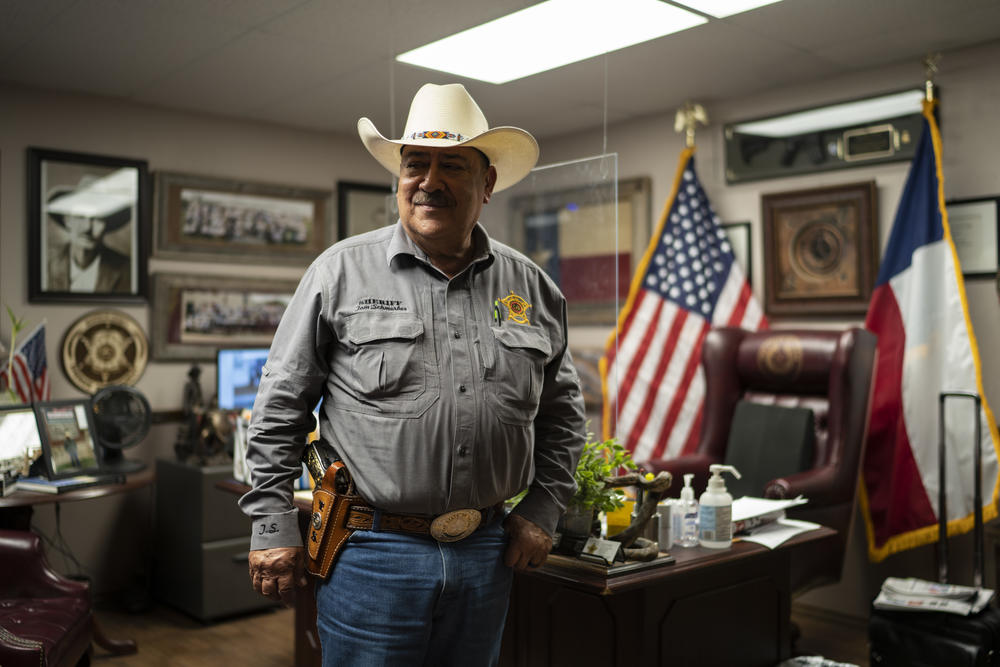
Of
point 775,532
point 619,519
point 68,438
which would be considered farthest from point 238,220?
point 775,532

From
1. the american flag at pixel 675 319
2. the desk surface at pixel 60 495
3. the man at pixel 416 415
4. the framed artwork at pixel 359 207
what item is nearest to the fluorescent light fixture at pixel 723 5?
the american flag at pixel 675 319

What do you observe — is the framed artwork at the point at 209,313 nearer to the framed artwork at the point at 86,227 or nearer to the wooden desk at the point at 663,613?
the framed artwork at the point at 86,227

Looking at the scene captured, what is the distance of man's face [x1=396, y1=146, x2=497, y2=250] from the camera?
1.67 m

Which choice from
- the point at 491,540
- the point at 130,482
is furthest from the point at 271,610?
the point at 491,540

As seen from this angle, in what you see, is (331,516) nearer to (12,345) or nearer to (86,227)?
(12,345)

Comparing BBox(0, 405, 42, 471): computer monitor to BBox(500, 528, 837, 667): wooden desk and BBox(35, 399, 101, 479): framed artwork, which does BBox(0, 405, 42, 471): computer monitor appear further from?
BBox(500, 528, 837, 667): wooden desk

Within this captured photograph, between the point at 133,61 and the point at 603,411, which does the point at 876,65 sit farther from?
the point at 133,61

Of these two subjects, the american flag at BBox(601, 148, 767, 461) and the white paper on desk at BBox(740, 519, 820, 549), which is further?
the american flag at BBox(601, 148, 767, 461)

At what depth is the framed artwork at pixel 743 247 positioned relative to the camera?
438 cm

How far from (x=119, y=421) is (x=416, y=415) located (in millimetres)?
2811

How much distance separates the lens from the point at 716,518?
7.66ft

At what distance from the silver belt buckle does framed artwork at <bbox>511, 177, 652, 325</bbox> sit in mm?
1718

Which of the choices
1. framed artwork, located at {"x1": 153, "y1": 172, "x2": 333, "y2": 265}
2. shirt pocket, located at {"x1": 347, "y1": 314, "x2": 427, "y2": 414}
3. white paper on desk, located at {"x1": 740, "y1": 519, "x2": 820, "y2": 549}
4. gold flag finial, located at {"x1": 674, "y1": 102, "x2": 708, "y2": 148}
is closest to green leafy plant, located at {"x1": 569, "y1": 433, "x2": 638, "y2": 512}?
white paper on desk, located at {"x1": 740, "y1": 519, "x2": 820, "y2": 549}

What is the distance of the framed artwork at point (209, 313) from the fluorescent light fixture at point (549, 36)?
1.69 m
